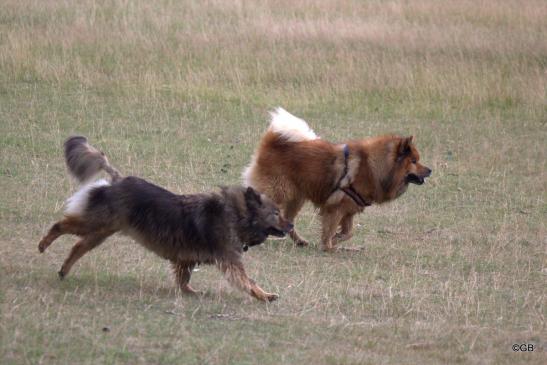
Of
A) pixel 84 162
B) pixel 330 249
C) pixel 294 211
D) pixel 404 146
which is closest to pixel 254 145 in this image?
pixel 294 211

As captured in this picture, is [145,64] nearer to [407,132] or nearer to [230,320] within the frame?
[407,132]

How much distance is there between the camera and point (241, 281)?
22.0ft

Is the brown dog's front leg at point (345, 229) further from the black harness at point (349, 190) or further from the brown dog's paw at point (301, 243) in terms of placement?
the brown dog's paw at point (301, 243)

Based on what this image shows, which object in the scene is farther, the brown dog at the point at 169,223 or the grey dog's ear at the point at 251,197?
the grey dog's ear at the point at 251,197

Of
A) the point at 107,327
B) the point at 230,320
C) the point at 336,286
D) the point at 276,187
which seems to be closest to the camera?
the point at 107,327

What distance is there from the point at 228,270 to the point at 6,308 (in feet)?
5.45

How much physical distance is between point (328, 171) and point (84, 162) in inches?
106

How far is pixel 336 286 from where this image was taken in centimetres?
735

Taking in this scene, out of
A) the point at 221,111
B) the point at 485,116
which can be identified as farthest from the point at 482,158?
the point at 221,111

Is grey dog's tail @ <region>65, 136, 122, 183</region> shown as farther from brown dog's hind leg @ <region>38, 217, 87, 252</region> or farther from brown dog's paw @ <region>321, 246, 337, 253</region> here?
brown dog's paw @ <region>321, 246, 337, 253</region>

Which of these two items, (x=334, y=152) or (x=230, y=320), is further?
(x=334, y=152)

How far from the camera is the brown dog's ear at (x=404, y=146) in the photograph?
29.9 ft

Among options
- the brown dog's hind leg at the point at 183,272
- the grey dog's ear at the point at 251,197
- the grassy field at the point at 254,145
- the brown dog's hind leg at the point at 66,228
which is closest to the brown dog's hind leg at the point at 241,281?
the grassy field at the point at 254,145

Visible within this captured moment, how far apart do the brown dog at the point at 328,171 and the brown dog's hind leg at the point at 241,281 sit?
2185 mm
